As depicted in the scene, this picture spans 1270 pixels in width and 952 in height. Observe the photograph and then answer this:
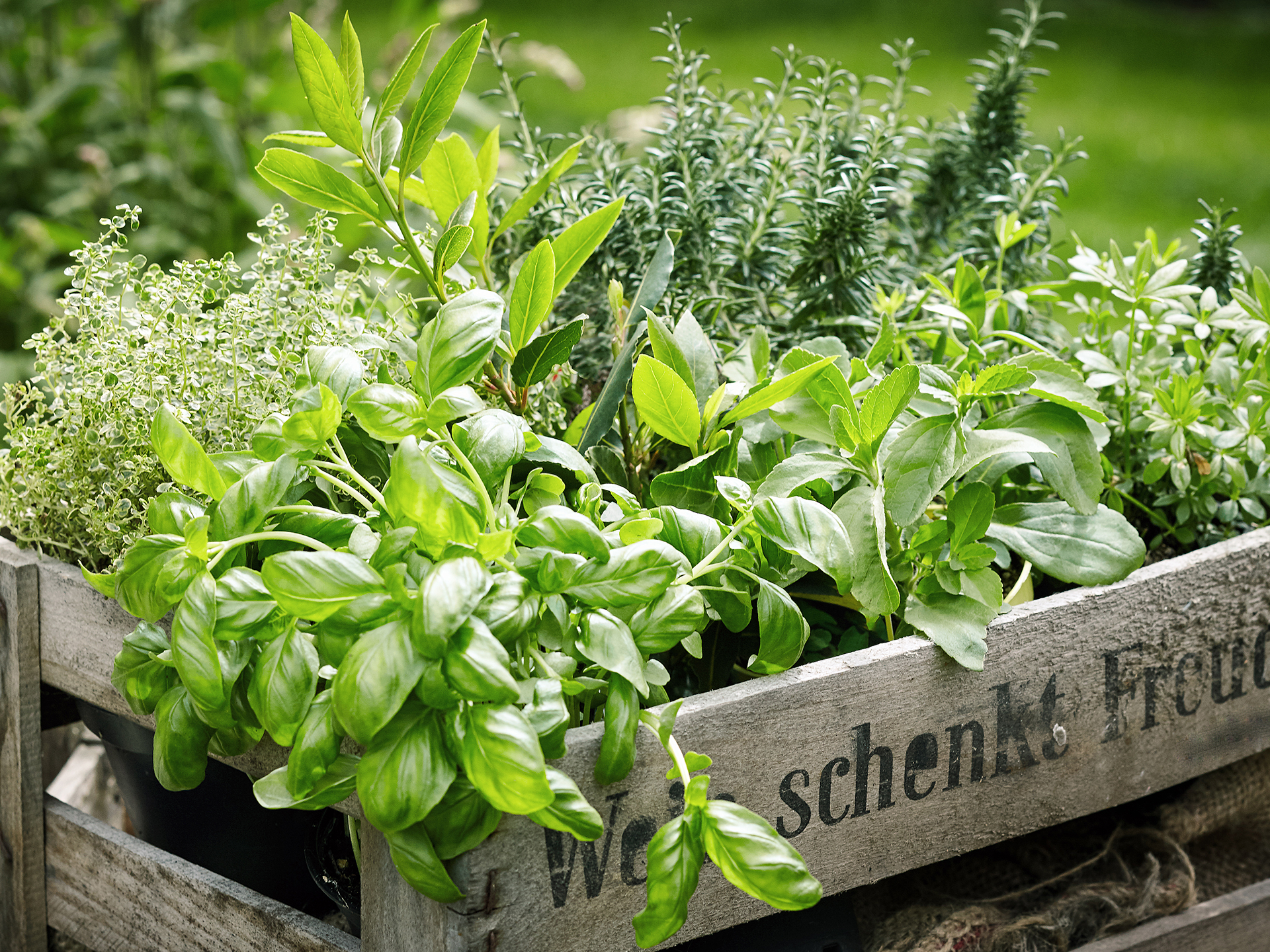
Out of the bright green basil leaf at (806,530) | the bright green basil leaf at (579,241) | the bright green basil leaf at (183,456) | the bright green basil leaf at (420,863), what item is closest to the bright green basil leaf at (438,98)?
the bright green basil leaf at (579,241)

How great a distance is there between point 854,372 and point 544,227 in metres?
0.42

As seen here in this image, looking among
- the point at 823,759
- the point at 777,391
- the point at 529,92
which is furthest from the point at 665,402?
the point at 529,92

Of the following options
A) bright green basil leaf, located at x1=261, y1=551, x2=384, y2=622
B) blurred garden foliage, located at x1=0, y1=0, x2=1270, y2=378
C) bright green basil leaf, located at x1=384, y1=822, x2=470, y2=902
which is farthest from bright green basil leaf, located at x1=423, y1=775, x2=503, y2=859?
blurred garden foliage, located at x1=0, y1=0, x2=1270, y2=378

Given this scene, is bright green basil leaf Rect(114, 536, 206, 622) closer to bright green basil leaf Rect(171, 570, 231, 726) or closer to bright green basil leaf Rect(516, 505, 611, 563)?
bright green basil leaf Rect(171, 570, 231, 726)

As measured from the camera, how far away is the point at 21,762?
99 centimetres

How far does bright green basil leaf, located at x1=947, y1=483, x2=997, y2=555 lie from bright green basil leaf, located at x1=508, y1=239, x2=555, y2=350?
0.34 metres

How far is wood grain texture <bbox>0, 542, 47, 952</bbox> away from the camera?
0.94 m

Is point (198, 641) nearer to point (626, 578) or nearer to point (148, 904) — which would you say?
point (626, 578)

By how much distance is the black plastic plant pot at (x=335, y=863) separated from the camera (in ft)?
2.88

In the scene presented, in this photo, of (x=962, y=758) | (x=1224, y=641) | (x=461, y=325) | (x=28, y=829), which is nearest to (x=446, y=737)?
(x=461, y=325)

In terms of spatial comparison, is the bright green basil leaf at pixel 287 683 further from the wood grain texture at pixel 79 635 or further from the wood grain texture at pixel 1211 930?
the wood grain texture at pixel 1211 930

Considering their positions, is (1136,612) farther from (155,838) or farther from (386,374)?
(155,838)

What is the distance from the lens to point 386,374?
0.76 m

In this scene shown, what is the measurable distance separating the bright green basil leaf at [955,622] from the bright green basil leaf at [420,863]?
39 centimetres
